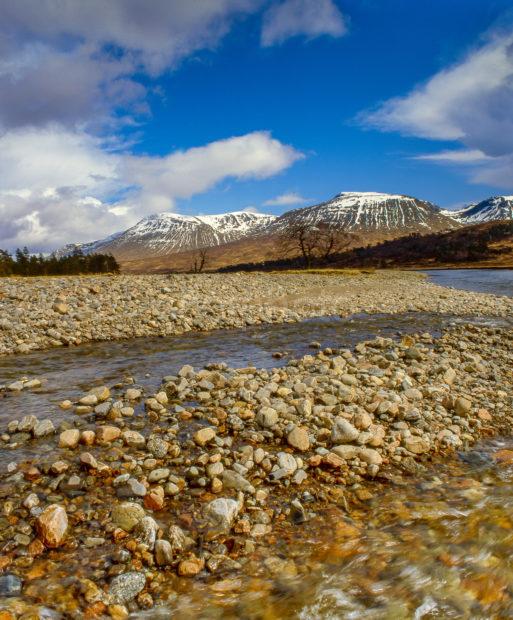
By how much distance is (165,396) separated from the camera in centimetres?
847

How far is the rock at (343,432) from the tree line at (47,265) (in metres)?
111

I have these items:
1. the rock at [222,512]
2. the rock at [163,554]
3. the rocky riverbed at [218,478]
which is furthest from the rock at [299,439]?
the rock at [163,554]

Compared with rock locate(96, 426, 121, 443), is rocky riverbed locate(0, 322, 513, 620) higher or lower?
lower

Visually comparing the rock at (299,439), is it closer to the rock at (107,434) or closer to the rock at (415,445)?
the rock at (415,445)

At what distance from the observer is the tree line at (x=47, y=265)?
10646 centimetres

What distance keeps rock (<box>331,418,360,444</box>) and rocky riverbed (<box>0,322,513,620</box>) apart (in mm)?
27

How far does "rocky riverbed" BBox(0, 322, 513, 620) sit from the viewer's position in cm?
401

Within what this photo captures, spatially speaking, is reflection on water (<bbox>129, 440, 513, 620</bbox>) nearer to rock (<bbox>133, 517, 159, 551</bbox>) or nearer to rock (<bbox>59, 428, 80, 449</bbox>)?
rock (<bbox>133, 517, 159, 551</bbox>)

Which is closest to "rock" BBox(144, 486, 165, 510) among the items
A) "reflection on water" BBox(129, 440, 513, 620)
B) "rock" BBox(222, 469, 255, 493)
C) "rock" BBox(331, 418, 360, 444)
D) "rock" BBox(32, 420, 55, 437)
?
"rock" BBox(222, 469, 255, 493)

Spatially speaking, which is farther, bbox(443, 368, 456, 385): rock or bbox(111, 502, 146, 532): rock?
bbox(443, 368, 456, 385): rock

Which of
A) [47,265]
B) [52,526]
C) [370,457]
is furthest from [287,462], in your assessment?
[47,265]

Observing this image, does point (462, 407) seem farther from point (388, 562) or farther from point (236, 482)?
point (236, 482)

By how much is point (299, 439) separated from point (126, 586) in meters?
3.48

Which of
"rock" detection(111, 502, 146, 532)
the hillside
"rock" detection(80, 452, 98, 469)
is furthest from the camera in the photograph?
the hillside
